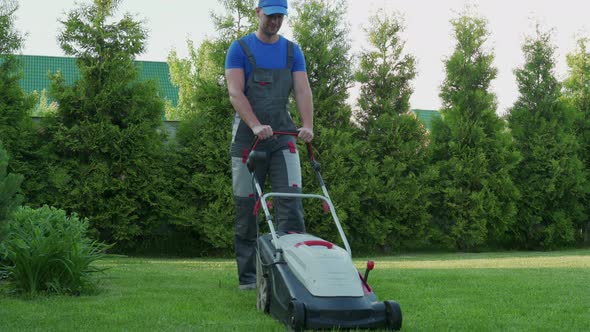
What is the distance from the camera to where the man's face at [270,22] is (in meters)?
4.69

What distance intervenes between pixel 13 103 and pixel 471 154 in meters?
7.67

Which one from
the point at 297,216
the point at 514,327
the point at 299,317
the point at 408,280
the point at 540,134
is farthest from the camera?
the point at 540,134

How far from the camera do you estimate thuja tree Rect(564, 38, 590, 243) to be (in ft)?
46.8

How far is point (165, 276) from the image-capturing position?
5855 millimetres

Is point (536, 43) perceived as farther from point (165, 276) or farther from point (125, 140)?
point (165, 276)

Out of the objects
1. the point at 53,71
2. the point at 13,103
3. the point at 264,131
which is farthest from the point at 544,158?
the point at 53,71

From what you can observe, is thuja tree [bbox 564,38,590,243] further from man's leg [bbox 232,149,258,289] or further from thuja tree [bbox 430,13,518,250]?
man's leg [bbox 232,149,258,289]

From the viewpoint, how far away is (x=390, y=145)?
12016 millimetres

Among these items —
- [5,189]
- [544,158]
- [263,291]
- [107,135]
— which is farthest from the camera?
[544,158]

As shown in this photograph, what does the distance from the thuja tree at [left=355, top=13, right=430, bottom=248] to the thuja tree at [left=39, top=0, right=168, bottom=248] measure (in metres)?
3.53

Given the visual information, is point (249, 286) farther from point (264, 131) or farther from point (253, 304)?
point (264, 131)

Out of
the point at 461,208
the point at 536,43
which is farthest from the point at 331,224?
the point at 536,43

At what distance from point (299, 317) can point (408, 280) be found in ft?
7.54

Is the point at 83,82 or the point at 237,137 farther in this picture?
the point at 83,82
